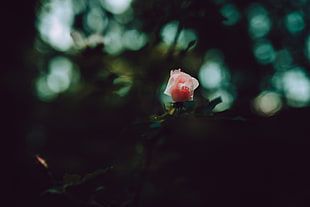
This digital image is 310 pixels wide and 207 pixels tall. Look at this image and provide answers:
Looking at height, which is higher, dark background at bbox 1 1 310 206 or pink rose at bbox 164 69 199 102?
dark background at bbox 1 1 310 206

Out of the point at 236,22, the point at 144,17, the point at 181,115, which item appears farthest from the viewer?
the point at 236,22

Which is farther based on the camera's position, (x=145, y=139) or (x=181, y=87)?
(x=145, y=139)

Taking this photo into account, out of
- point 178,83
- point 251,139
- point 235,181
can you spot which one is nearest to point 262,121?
point 251,139

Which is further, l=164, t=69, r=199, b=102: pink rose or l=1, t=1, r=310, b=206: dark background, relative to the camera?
l=1, t=1, r=310, b=206: dark background

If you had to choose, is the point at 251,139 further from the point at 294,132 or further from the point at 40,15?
the point at 40,15
